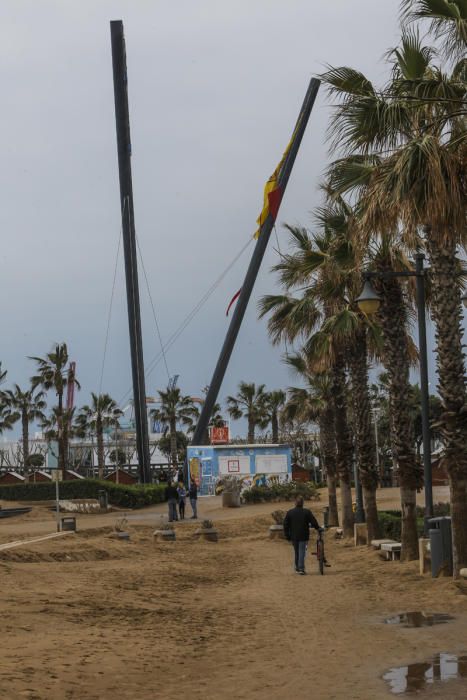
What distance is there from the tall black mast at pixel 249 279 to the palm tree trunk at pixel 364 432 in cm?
3262

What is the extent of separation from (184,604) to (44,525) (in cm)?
2316

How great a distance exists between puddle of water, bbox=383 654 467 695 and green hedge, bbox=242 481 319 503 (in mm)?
39871

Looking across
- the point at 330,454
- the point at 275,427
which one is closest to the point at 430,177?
the point at 330,454

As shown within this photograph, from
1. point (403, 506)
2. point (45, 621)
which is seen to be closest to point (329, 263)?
point (403, 506)

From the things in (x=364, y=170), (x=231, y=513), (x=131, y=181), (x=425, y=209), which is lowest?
(x=231, y=513)

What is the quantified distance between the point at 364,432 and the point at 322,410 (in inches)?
396

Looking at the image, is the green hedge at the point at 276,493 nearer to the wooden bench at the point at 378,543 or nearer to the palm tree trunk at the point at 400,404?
the wooden bench at the point at 378,543

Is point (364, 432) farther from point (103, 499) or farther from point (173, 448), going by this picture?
point (173, 448)

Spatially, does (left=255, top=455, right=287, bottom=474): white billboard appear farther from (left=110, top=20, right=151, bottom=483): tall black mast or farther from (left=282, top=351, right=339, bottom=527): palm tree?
(left=110, top=20, right=151, bottom=483): tall black mast

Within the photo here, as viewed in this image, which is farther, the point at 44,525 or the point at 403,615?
the point at 44,525

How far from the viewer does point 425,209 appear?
12.9 meters

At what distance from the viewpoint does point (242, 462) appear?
51.6 meters

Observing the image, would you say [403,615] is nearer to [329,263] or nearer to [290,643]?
[290,643]

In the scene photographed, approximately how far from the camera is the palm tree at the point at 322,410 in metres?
31.2
